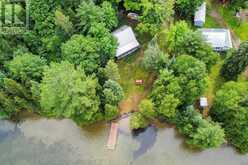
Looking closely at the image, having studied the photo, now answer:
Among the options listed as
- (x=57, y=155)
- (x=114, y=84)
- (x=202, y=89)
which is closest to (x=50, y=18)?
(x=114, y=84)

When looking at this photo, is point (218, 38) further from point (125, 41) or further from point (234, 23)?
point (125, 41)

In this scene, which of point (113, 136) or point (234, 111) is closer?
point (234, 111)

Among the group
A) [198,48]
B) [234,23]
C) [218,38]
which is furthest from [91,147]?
[234,23]

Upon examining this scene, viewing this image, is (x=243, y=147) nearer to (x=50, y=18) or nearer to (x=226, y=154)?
(x=226, y=154)

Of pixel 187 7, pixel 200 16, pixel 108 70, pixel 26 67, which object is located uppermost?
pixel 187 7

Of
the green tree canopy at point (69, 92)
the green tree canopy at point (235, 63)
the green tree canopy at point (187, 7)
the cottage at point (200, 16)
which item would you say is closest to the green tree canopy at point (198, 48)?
the green tree canopy at point (235, 63)

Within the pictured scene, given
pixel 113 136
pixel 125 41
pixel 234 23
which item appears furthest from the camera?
pixel 234 23

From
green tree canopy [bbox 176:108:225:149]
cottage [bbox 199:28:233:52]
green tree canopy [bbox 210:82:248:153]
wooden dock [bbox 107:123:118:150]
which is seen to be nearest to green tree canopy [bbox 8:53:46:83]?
wooden dock [bbox 107:123:118:150]

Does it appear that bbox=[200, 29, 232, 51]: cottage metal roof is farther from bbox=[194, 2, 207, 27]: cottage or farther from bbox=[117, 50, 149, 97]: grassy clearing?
bbox=[117, 50, 149, 97]: grassy clearing
